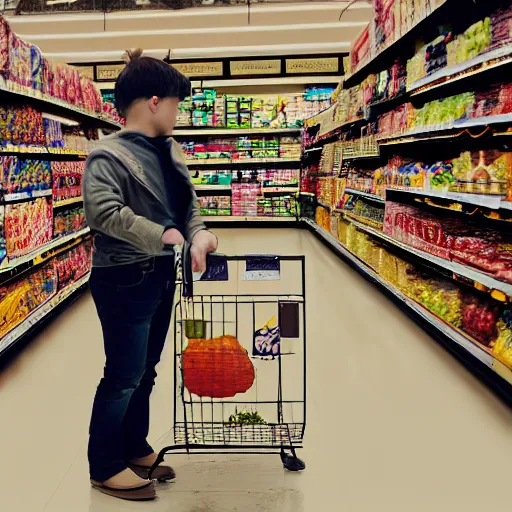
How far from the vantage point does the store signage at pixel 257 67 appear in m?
10.3

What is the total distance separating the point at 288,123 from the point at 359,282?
206 inches

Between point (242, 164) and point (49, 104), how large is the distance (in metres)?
6.24

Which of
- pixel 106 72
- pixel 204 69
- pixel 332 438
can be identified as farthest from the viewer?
pixel 106 72

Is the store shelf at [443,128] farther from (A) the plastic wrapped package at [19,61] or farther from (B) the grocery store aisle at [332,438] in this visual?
(A) the plastic wrapped package at [19,61]

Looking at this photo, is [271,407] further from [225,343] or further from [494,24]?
[494,24]

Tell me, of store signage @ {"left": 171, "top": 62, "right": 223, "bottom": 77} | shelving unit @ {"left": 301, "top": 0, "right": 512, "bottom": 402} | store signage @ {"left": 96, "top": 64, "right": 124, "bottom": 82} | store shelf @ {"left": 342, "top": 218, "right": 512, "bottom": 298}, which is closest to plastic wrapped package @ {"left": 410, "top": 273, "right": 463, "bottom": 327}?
shelving unit @ {"left": 301, "top": 0, "right": 512, "bottom": 402}

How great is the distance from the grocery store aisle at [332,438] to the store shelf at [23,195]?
94 cm

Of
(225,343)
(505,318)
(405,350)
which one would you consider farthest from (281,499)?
(405,350)

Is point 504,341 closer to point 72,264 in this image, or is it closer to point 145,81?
point 145,81

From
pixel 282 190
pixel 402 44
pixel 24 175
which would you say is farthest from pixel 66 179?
pixel 282 190

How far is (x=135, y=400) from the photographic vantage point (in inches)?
80.7

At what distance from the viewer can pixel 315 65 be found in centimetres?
1023

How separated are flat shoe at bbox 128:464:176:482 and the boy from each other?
0.29 feet

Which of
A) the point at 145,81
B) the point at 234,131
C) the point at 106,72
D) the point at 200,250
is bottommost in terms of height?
the point at 200,250
